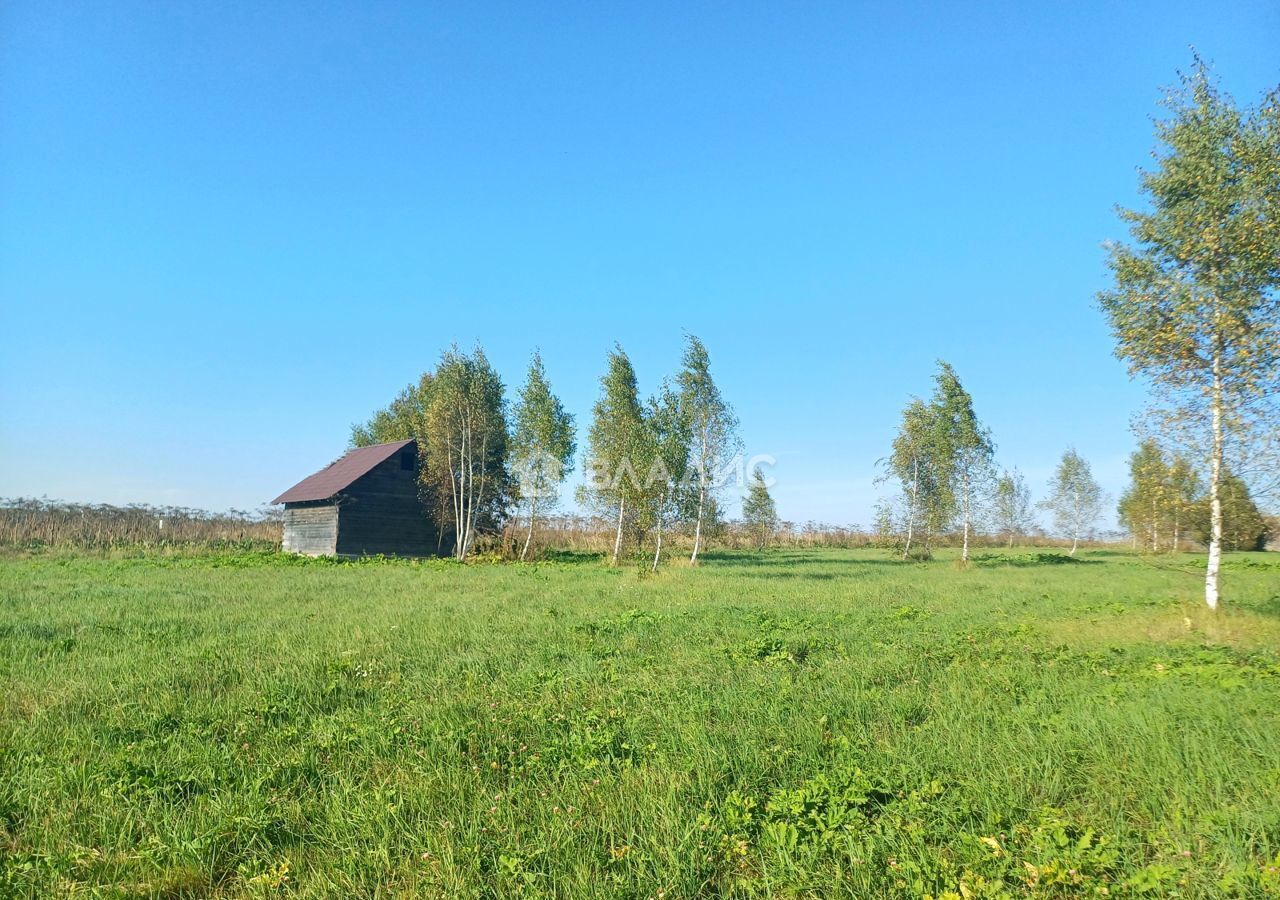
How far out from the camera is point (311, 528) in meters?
40.9

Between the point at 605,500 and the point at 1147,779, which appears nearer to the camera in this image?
the point at 1147,779

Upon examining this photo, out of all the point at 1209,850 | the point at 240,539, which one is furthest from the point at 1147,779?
the point at 240,539

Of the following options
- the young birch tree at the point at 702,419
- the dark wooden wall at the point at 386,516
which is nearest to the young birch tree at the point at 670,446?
the young birch tree at the point at 702,419

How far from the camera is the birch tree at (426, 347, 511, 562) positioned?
41.4 meters

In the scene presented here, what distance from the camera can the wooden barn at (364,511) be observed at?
39438 millimetres

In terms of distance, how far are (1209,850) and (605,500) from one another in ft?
103

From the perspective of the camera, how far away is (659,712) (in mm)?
7285

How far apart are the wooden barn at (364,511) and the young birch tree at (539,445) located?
21.3ft

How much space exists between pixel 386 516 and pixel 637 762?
3805 cm

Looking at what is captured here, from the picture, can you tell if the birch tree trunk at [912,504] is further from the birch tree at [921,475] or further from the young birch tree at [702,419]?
the young birch tree at [702,419]

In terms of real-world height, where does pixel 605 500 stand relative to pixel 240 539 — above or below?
above

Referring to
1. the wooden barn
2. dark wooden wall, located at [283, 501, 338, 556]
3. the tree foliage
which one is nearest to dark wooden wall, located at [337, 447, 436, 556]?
the wooden barn

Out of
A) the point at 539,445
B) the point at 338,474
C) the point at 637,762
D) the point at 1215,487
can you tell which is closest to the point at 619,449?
the point at 539,445

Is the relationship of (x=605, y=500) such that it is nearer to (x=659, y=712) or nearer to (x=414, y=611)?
(x=414, y=611)
